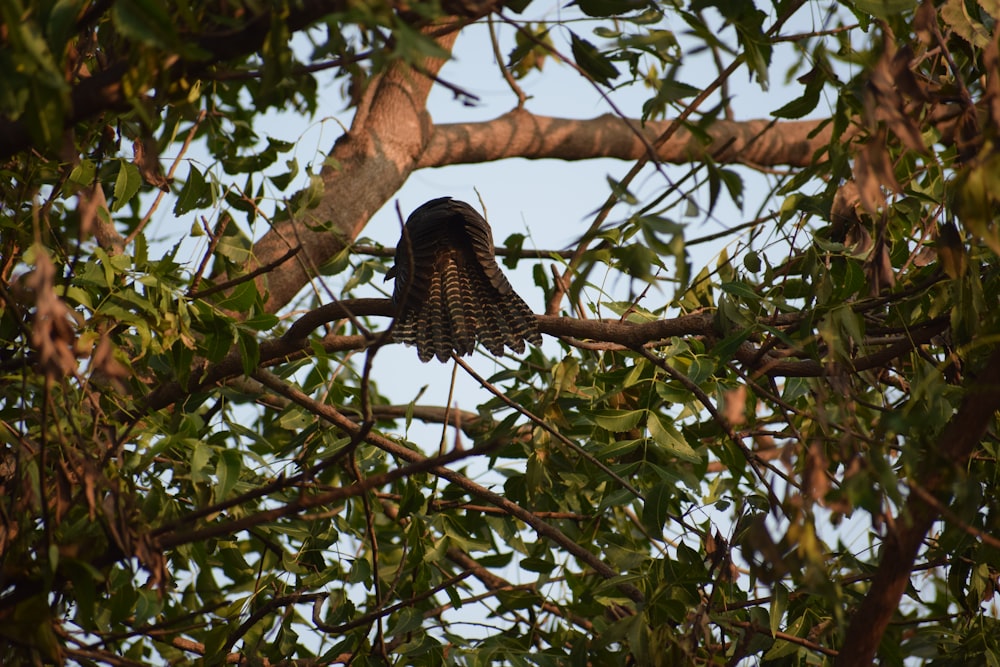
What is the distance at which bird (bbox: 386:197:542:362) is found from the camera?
3.89 meters

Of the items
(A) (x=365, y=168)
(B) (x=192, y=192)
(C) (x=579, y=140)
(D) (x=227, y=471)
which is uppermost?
(C) (x=579, y=140)

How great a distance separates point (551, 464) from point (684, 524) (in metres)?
0.55

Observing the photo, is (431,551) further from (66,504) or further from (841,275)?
(841,275)

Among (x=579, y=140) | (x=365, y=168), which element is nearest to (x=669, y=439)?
(x=365, y=168)

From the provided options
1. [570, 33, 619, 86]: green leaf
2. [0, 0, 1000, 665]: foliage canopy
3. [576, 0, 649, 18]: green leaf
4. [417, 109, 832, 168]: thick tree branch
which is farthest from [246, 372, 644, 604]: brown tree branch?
[417, 109, 832, 168]: thick tree branch

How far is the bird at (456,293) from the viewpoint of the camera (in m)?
3.89

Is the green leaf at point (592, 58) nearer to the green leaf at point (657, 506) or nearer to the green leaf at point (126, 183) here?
the green leaf at point (657, 506)

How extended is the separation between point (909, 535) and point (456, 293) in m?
2.29

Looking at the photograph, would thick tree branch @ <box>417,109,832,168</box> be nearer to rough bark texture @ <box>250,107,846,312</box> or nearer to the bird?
rough bark texture @ <box>250,107,846,312</box>

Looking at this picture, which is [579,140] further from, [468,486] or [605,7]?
[605,7]

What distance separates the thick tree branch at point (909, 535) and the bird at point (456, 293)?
165 cm

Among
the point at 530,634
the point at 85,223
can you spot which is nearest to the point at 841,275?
the point at 530,634

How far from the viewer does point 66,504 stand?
2416 mm

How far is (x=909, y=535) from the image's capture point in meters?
2.34
